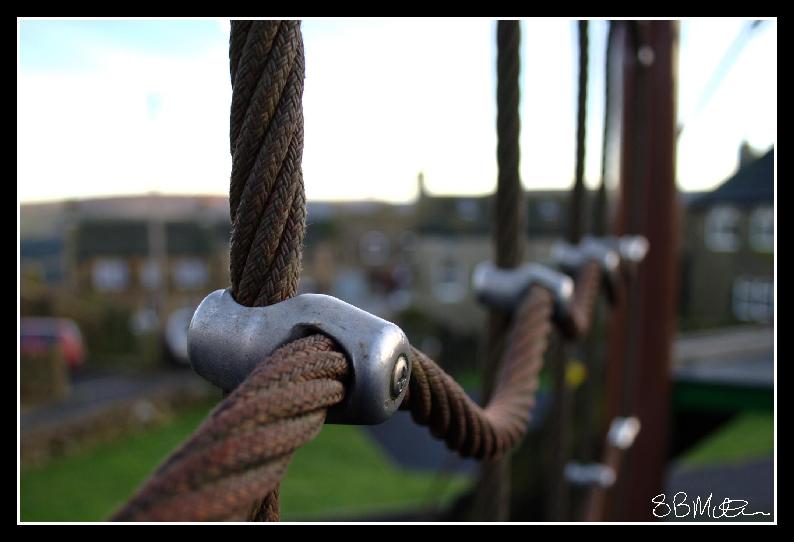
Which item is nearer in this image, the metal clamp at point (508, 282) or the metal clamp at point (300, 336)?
the metal clamp at point (300, 336)

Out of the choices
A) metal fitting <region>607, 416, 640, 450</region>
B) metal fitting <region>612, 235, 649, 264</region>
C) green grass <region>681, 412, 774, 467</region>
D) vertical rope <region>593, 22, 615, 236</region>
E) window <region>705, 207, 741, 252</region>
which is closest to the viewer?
vertical rope <region>593, 22, 615, 236</region>

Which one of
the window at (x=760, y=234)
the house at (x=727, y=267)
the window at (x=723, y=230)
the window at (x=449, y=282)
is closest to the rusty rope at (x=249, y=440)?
the house at (x=727, y=267)

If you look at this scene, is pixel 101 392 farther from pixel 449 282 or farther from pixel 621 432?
pixel 621 432

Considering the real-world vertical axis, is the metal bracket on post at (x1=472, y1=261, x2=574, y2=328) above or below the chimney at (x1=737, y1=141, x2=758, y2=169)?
below

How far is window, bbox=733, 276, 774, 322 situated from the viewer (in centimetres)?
545

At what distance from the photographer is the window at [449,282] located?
8.69m

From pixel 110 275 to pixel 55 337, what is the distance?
100 cm

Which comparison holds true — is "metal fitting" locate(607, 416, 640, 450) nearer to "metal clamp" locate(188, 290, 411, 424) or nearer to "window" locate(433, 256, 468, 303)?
"metal clamp" locate(188, 290, 411, 424)

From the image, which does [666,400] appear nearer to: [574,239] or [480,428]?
[574,239]

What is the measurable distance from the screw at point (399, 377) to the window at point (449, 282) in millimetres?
8382

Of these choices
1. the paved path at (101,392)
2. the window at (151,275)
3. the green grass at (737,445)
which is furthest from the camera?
the window at (151,275)

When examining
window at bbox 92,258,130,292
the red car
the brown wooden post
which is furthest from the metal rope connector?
window at bbox 92,258,130,292

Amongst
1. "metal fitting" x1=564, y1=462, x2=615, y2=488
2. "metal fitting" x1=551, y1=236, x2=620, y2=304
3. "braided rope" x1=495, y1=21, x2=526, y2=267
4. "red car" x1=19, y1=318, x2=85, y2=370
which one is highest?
"braided rope" x1=495, y1=21, x2=526, y2=267

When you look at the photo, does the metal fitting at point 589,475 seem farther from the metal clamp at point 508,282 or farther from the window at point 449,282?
the window at point 449,282
